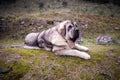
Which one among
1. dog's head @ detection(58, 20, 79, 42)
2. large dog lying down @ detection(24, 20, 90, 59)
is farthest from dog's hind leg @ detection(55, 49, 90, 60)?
dog's head @ detection(58, 20, 79, 42)

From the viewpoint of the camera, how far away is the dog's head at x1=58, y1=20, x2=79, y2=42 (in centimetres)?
727

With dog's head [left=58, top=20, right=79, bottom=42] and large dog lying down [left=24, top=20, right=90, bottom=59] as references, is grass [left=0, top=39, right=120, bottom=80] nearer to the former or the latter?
large dog lying down [left=24, top=20, right=90, bottom=59]

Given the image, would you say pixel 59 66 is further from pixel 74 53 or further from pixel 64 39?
pixel 64 39

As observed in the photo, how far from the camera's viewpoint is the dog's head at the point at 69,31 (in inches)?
286

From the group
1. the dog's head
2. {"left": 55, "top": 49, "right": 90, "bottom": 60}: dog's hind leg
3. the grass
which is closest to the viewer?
the grass

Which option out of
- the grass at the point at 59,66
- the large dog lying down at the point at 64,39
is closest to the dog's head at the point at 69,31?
the large dog lying down at the point at 64,39

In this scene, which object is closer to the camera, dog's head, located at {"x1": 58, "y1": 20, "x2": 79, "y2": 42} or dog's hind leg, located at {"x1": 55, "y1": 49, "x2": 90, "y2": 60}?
dog's head, located at {"x1": 58, "y1": 20, "x2": 79, "y2": 42}

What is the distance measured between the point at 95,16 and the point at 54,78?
45.1 feet

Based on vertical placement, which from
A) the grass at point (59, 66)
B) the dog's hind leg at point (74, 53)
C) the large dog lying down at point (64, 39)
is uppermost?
the large dog lying down at point (64, 39)

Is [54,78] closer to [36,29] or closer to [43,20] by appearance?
[36,29]

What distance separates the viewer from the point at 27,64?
282 inches

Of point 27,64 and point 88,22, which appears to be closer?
point 27,64

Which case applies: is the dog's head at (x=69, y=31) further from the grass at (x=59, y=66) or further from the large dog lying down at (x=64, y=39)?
the grass at (x=59, y=66)

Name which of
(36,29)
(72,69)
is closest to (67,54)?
(72,69)
